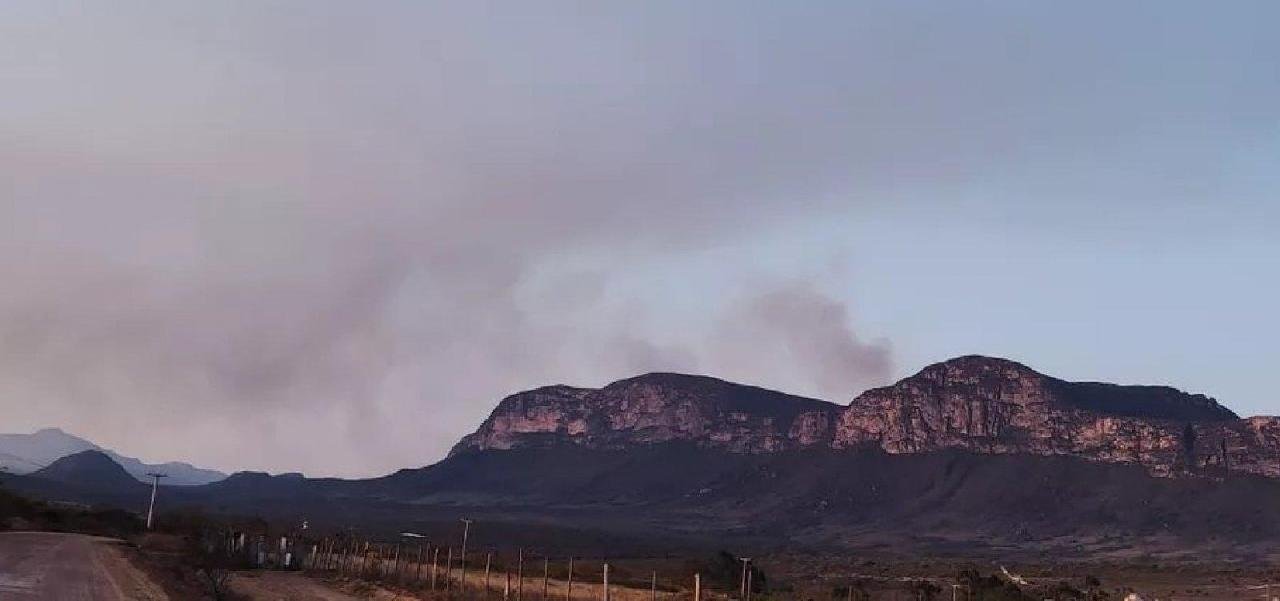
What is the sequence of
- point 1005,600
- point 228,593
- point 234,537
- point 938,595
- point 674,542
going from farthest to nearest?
1. point 674,542
2. point 234,537
3. point 938,595
4. point 1005,600
5. point 228,593

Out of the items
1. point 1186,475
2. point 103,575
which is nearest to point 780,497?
point 1186,475

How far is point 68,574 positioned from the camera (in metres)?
45.1

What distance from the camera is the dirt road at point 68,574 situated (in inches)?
1453

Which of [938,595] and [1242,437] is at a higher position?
[1242,437]

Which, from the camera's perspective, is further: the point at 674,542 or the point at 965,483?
the point at 965,483

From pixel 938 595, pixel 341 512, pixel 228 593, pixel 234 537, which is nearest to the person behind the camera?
pixel 228 593

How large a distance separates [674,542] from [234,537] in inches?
2947

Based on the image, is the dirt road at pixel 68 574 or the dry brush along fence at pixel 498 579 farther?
the dry brush along fence at pixel 498 579

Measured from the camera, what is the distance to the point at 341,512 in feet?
592

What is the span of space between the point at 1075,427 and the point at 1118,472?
64.6 feet

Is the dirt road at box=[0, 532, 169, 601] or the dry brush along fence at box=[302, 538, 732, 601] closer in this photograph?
the dirt road at box=[0, 532, 169, 601]

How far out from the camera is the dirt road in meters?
36.9

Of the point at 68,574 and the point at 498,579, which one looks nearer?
the point at 68,574

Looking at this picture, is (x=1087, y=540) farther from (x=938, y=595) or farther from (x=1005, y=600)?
(x=1005, y=600)
